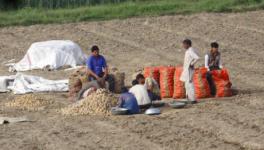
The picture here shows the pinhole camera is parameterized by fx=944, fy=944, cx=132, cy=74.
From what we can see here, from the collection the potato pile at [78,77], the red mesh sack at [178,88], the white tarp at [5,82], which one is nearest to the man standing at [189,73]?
the red mesh sack at [178,88]

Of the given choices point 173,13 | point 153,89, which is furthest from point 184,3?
point 153,89

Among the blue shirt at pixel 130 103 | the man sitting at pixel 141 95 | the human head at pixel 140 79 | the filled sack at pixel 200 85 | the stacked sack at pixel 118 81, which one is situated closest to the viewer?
the blue shirt at pixel 130 103

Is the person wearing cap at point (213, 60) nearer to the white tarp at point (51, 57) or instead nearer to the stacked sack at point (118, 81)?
the stacked sack at point (118, 81)

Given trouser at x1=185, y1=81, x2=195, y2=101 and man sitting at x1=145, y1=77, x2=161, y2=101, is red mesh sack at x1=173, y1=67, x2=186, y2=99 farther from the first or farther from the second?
trouser at x1=185, y1=81, x2=195, y2=101

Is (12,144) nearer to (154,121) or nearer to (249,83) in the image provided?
(154,121)

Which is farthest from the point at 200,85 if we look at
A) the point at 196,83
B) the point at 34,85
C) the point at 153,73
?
the point at 34,85

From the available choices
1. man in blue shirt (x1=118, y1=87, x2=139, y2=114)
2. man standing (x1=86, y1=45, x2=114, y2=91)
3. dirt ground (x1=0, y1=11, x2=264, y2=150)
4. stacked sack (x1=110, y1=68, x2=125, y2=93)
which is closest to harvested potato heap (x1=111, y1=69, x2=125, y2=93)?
stacked sack (x1=110, y1=68, x2=125, y2=93)

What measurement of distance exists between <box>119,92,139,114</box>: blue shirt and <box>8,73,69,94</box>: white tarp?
360 cm

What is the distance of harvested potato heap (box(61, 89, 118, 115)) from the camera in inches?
702

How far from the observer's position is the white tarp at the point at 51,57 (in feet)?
80.0

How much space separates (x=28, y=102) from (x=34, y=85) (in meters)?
1.93

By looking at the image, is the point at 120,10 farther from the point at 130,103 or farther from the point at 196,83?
the point at 130,103

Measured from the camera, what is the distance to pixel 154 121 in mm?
16891

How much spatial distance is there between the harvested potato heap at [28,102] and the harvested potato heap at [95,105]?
43.0 inches
